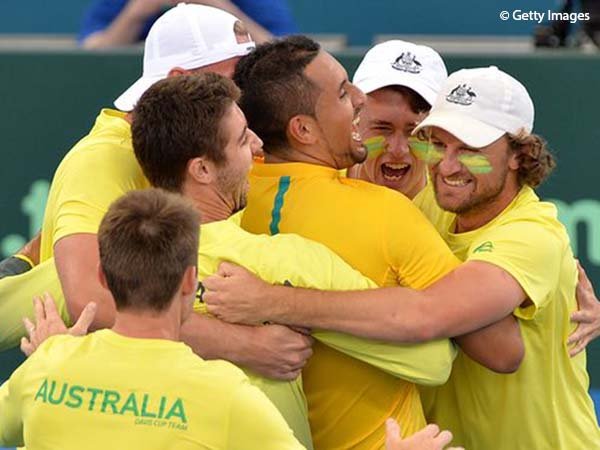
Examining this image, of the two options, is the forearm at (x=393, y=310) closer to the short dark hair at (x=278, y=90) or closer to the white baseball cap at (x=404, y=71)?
the short dark hair at (x=278, y=90)

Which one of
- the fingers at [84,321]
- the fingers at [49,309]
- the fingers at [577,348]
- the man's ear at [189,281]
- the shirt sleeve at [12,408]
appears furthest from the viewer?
the fingers at [577,348]

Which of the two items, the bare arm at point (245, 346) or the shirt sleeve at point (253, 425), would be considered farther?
the bare arm at point (245, 346)

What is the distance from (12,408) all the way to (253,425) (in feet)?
2.01

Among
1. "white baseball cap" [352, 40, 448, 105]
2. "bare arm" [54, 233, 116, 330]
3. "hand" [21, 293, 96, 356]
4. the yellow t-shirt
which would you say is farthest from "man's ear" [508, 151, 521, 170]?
"hand" [21, 293, 96, 356]

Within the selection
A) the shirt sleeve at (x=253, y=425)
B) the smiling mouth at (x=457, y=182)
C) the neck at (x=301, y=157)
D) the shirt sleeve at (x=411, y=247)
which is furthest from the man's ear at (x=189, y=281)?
the smiling mouth at (x=457, y=182)

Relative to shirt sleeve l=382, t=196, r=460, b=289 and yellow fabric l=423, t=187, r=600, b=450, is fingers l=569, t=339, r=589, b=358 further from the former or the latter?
shirt sleeve l=382, t=196, r=460, b=289

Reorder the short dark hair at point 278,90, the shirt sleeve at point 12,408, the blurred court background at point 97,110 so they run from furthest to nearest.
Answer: the blurred court background at point 97,110 → the short dark hair at point 278,90 → the shirt sleeve at point 12,408

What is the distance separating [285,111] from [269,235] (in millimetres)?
361

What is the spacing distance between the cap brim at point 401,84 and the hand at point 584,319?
793mm

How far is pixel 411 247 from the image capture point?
3.82 meters

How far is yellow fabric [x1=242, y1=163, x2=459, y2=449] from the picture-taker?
384 centimetres

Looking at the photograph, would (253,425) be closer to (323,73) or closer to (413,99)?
(323,73)

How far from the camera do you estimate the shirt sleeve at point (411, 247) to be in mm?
3816

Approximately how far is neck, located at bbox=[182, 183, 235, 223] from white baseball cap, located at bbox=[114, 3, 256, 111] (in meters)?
0.74
